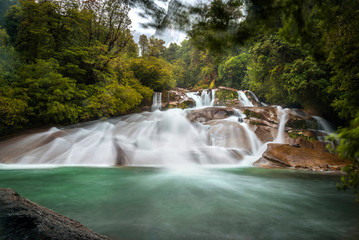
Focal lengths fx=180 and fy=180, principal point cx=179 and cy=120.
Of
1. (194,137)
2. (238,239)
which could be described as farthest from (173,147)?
(238,239)

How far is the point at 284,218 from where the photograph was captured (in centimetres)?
332

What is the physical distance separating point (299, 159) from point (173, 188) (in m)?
6.36

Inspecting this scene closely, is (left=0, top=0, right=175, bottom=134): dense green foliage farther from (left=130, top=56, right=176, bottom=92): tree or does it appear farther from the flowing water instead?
(left=130, top=56, right=176, bottom=92): tree

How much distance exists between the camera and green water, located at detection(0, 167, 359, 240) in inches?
111

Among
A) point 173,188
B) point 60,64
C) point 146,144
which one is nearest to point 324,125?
point 146,144

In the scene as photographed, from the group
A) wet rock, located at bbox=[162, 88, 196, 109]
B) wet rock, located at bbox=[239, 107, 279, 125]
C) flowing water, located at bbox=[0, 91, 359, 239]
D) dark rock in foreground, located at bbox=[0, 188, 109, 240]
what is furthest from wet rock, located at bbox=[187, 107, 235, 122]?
dark rock in foreground, located at bbox=[0, 188, 109, 240]

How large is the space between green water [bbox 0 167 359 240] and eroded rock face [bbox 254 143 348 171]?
1.39 meters

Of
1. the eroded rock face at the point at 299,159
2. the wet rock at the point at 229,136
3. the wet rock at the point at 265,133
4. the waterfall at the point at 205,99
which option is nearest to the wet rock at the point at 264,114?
the wet rock at the point at 265,133

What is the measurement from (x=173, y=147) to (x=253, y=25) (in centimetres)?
844

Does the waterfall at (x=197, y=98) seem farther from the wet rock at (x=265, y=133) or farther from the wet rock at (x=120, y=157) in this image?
the wet rock at (x=120, y=157)

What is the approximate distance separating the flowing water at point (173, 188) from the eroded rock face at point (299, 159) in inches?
32.5

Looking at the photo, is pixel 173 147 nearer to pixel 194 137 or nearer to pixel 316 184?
pixel 194 137

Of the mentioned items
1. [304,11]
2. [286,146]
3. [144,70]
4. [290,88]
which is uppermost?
[144,70]

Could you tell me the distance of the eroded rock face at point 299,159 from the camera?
7737mm
